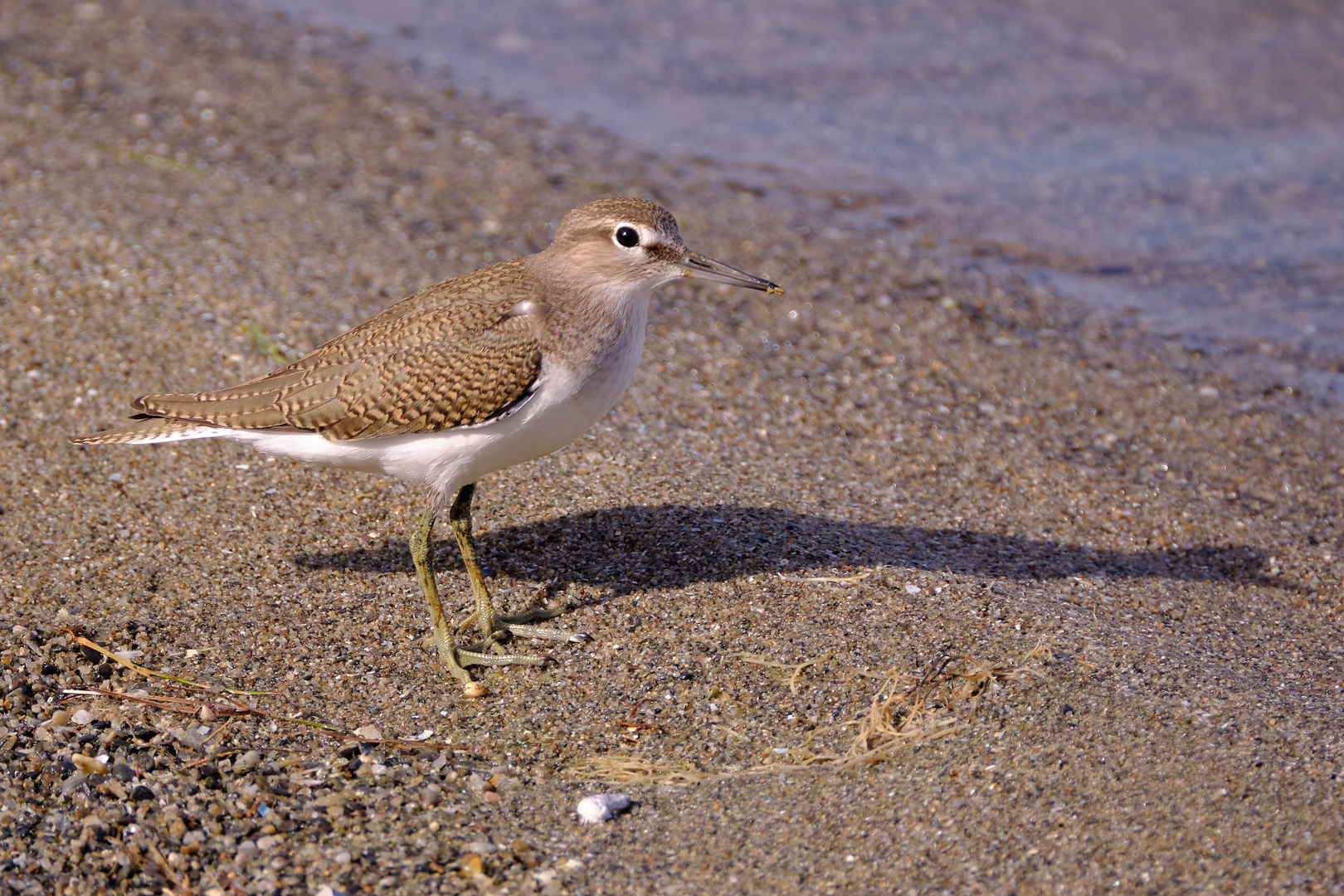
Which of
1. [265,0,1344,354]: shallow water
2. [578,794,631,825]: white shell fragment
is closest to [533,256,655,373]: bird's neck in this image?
[578,794,631,825]: white shell fragment

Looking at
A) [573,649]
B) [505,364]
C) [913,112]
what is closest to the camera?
[505,364]

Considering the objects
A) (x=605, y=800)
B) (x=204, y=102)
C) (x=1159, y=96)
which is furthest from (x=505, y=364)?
(x=1159, y=96)

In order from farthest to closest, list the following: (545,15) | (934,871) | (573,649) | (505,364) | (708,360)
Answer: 1. (545,15)
2. (708,360)
3. (573,649)
4. (505,364)
5. (934,871)

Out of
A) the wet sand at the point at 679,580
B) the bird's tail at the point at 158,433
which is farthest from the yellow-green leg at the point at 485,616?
the bird's tail at the point at 158,433

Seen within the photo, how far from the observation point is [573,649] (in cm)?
475

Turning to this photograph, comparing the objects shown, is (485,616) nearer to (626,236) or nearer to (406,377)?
(406,377)

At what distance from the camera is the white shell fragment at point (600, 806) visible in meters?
3.82

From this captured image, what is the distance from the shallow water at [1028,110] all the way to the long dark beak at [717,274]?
410cm

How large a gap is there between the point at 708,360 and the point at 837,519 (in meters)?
1.67

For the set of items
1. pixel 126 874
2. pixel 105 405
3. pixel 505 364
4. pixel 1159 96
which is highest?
pixel 1159 96

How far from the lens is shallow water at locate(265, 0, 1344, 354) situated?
8.73 metres

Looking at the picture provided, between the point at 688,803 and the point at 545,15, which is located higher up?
the point at 545,15

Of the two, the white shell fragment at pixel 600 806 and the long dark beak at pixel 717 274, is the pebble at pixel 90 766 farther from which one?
the long dark beak at pixel 717 274

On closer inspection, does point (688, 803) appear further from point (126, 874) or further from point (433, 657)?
point (126, 874)
